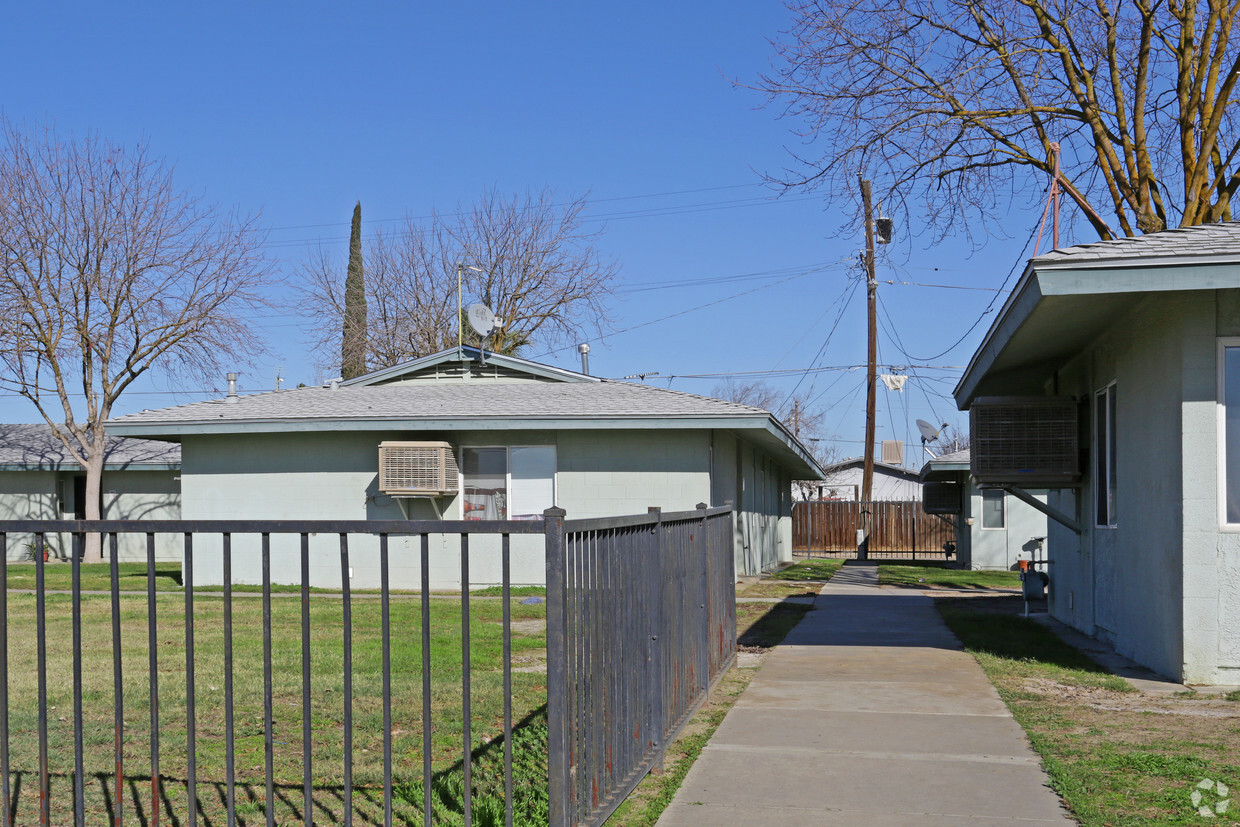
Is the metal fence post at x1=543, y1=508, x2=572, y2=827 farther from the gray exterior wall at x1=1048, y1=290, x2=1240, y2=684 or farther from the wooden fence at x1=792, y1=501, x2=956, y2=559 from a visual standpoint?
the wooden fence at x1=792, y1=501, x2=956, y2=559

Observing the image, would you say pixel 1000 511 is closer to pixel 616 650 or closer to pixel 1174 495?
pixel 1174 495

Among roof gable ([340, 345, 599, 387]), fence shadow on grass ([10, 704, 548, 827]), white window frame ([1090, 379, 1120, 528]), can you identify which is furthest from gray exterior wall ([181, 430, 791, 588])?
fence shadow on grass ([10, 704, 548, 827])

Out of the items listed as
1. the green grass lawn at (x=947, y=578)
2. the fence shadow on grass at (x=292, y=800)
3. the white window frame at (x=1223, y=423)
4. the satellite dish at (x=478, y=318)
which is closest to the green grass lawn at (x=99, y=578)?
the satellite dish at (x=478, y=318)

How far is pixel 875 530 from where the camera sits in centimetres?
3894

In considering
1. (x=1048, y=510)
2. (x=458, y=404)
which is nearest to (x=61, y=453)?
(x=458, y=404)

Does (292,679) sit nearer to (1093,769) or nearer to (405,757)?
(405,757)

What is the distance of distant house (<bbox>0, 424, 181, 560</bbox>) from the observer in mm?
28500

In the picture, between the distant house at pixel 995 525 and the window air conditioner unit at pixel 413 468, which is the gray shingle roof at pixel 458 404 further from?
the distant house at pixel 995 525

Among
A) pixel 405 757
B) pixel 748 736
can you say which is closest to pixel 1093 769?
pixel 748 736

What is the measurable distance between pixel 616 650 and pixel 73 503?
29264 mm

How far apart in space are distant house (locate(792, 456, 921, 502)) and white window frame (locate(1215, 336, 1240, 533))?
48749mm

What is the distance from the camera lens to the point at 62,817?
16.9 feet

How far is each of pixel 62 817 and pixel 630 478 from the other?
13156 millimetres

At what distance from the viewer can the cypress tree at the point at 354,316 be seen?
41969mm
